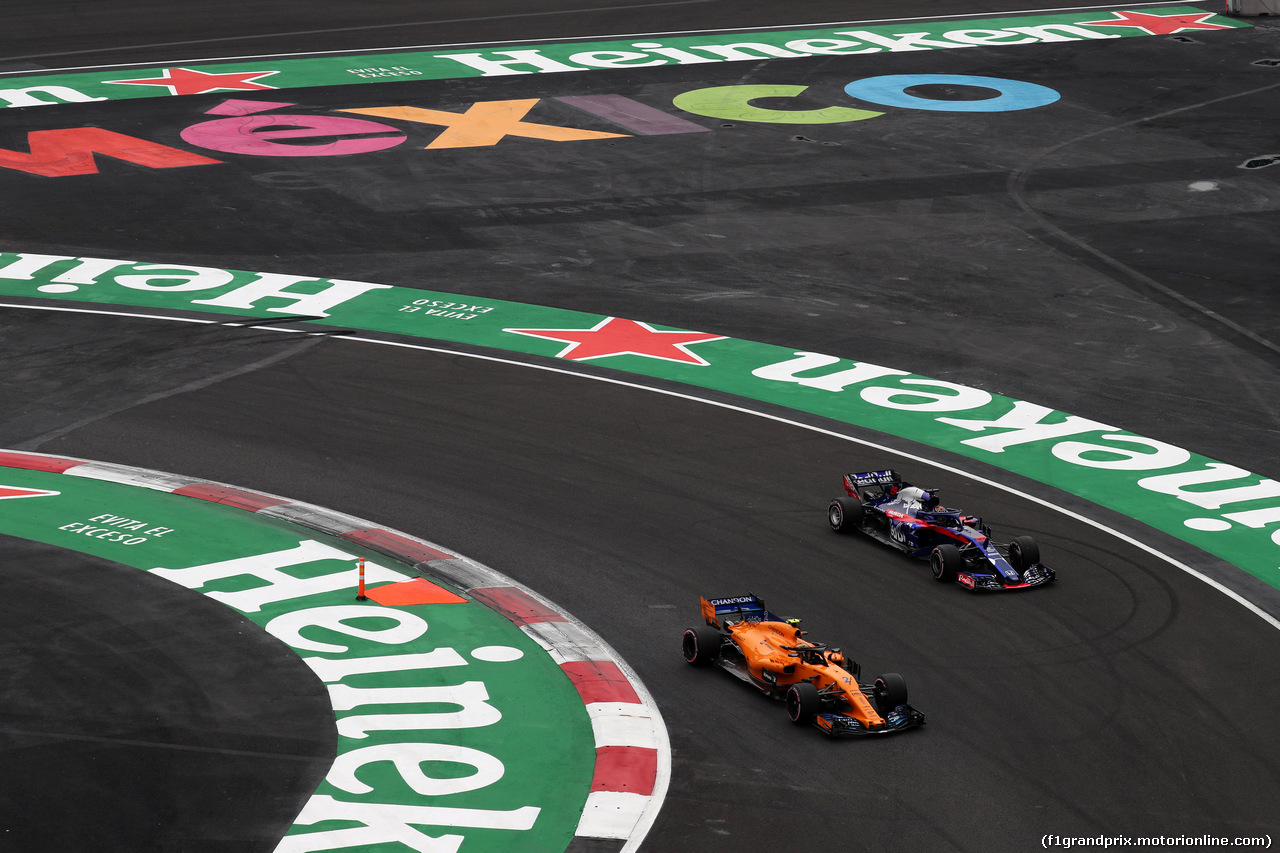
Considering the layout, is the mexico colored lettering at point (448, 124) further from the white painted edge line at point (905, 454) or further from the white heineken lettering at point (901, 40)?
the white painted edge line at point (905, 454)

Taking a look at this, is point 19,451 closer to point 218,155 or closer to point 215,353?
point 215,353

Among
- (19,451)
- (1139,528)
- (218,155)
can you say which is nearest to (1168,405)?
(1139,528)

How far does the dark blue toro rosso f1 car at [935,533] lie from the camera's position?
19.5 meters

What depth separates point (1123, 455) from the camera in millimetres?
24484

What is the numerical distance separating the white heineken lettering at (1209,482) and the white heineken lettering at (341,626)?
39.7 ft

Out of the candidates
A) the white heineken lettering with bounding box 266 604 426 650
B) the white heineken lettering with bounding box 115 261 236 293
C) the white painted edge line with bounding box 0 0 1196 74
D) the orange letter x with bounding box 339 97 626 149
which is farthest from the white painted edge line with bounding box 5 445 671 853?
the white painted edge line with bounding box 0 0 1196 74

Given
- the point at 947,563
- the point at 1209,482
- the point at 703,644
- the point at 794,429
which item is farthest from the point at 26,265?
the point at 1209,482

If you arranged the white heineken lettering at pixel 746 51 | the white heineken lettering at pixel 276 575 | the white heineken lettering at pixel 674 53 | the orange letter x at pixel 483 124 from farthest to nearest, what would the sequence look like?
the white heineken lettering at pixel 746 51 < the white heineken lettering at pixel 674 53 < the orange letter x at pixel 483 124 < the white heineken lettering at pixel 276 575

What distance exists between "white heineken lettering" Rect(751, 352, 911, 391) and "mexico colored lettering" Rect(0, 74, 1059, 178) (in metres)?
18.1

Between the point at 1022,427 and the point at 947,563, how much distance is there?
6758 mm

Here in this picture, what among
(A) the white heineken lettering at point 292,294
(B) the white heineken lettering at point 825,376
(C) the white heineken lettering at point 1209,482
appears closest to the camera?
(C) the white heineken lettering at point 1209,482

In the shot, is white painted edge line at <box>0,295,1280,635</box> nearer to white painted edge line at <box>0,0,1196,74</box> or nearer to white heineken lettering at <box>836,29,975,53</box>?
white painted edge line at <box>0,0,1196,74</box>

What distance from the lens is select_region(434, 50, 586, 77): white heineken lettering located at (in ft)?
171

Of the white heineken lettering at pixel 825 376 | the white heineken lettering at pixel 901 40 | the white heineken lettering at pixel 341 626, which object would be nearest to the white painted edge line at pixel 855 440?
the white heineken lettering at pixel 825 376
